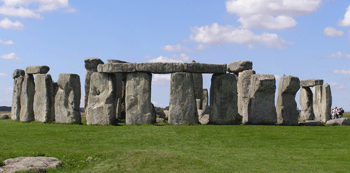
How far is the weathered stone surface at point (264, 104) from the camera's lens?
620 inches

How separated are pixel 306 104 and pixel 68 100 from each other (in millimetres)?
14234

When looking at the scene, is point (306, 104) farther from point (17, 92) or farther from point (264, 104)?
point (17, 92)

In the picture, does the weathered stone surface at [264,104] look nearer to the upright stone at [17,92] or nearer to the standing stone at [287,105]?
the standing stone at [287,105]

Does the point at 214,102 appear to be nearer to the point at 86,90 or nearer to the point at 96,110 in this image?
the point at 96,110

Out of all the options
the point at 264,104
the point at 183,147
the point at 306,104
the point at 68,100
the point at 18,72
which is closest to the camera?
the point at 183,147

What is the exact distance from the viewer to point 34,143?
11.4 m

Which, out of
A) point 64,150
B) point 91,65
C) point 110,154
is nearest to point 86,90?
point 91,65

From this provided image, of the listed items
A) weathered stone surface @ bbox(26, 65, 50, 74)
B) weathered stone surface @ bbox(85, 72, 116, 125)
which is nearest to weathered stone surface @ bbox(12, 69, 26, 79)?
weathered stone surface @ bbox(26, 65, 50, 74)

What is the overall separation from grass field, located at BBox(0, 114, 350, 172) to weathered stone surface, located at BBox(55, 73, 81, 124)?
1118mm

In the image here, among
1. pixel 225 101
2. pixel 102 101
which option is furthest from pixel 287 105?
pixel 102 101

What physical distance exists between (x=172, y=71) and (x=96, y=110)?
11.5 ft

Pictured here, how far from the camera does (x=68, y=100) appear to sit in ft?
52.5

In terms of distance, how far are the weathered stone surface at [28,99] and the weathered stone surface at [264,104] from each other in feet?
32.7

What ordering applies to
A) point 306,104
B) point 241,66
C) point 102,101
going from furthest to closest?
point 306,104
point 241,66
point 102,101
